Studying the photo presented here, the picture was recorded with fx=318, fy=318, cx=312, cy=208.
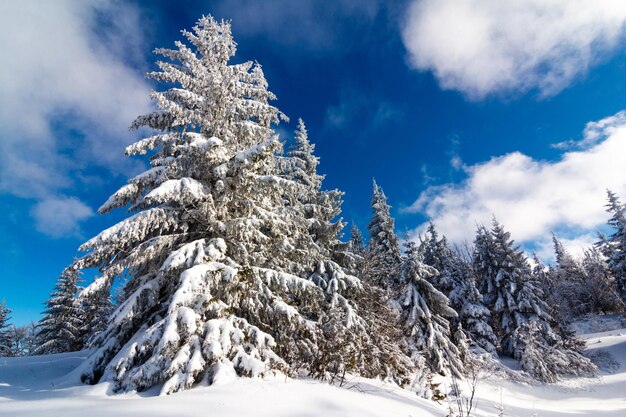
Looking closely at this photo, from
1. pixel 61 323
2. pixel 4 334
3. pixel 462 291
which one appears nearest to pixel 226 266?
pixel 462 291

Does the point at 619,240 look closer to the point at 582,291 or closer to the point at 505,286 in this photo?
the point at 505,286

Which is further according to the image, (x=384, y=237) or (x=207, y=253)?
(x=384, y=237)

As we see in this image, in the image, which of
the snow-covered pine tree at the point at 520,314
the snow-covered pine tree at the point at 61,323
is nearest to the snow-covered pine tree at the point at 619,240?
the snow-covered pine tree at the point at 520,314

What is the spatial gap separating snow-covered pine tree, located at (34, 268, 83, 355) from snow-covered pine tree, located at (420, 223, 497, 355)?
2998 centimetres

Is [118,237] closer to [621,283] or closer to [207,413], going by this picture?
[207,413]

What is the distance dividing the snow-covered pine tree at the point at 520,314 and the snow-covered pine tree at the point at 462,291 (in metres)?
1.51

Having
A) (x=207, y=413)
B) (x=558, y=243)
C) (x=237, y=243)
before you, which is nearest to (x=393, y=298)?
(x=237, y=243)

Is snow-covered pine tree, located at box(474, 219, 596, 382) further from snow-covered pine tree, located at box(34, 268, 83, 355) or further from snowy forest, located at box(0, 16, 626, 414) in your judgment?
snow-covered pine tree, located at box(34, 268, 83, 355)

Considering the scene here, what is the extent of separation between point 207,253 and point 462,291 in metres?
24.5

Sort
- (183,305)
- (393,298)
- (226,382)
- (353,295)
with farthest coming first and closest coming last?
1. (393,298)
2. (353,295)
3. (183,305)
4. (226,382)

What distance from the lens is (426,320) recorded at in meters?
19.7

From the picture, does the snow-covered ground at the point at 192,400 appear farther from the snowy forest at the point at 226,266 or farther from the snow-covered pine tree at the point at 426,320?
the snow-covered pine tree at the point at 426,320

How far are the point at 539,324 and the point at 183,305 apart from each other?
26.2 metres

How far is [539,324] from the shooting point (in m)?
23.4
